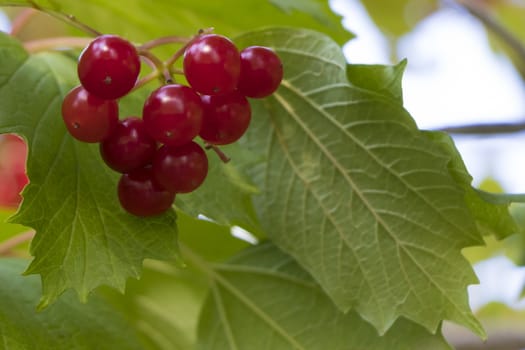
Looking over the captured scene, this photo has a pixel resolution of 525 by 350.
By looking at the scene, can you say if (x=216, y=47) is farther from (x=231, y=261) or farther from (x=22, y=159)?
(x=22, y=159)

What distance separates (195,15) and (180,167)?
0.38m

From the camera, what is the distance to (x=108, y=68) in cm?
55

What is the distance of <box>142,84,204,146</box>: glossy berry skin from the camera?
0.55m

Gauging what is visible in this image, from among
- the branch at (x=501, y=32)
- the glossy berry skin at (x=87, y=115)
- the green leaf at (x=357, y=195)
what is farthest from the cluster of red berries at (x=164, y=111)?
the branch at (x=501, y=32)

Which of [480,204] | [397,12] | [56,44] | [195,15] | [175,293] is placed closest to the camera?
[480,204]

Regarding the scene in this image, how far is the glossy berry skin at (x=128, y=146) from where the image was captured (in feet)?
1.88

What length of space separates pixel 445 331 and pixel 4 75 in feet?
1.96

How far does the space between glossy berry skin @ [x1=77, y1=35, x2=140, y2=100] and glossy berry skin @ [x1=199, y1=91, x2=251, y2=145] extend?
63 millimetres

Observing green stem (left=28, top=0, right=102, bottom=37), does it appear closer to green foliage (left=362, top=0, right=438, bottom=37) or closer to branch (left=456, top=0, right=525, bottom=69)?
branch (left=456, top=0, right=525, bottom=69)

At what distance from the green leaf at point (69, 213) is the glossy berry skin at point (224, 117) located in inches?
3.5

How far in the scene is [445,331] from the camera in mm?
932

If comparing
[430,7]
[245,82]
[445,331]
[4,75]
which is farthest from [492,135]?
[430,7]

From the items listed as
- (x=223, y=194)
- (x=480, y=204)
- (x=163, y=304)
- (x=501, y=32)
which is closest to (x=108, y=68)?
(x=223, y=194)

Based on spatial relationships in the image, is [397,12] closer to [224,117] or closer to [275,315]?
[275,315]
